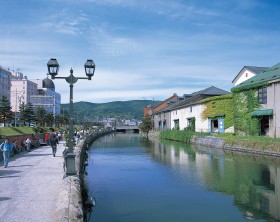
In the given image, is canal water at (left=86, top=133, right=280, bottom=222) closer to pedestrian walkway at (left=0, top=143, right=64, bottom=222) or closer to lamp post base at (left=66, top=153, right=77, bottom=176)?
lamp post base at (left=66, top=153, right=77, bottom=176)

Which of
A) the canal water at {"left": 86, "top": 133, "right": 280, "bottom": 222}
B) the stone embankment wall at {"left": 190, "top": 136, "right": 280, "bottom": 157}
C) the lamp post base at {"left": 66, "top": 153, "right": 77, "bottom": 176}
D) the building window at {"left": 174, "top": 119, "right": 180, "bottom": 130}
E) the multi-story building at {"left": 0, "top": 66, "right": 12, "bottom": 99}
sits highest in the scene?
the multi-story building at {"left": 0, "top": 66, "right": 12, "bottom": 99}

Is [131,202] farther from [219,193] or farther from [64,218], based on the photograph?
[64,218]

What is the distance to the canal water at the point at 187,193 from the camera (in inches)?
475

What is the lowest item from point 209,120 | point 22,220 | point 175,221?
point 175,221

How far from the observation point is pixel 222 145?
3828cm

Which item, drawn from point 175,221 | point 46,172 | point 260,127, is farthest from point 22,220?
point 260,127

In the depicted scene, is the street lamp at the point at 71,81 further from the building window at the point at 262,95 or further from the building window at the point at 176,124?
the building window at the point at 176,124

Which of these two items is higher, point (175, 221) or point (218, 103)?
point (218, 103)

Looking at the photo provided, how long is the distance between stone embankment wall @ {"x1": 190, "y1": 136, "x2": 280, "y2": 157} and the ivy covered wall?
13.6 feet

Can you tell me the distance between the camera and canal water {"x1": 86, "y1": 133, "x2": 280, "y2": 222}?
1207cm

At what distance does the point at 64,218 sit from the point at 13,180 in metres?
6.72

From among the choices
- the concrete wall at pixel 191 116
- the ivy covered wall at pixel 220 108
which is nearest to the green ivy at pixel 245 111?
the ivy covered wall at pixel 220 108

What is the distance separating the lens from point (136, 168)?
938 inches

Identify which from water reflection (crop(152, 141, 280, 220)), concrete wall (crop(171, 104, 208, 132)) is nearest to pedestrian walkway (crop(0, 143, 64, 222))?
water reflection (crop(152, 141, 280, 220))
